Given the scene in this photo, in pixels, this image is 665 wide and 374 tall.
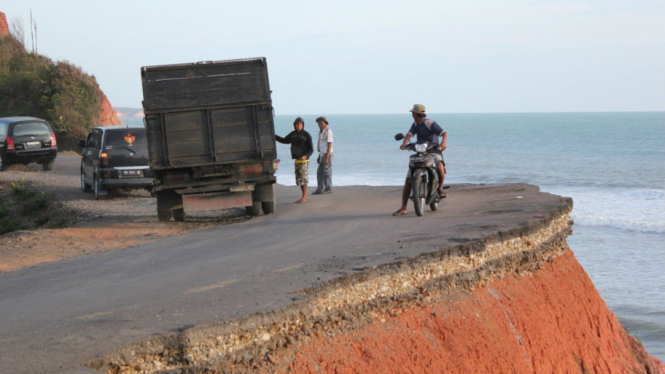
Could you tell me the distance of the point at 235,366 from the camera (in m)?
5.16

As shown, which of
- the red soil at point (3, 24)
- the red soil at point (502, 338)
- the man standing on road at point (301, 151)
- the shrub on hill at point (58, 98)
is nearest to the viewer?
the red soil at point (502, 338)

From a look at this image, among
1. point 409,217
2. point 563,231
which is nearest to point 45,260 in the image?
point 409,217

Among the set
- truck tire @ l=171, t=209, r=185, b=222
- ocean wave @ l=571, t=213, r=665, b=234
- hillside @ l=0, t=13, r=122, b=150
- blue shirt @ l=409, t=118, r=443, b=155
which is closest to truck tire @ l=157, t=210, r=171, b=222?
truck tire @ l=171, t=209, r=185, b=222

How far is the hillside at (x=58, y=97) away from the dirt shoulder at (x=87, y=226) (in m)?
18.8

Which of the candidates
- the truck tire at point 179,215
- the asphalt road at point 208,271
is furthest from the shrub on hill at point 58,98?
the asphalt road at point 208,271

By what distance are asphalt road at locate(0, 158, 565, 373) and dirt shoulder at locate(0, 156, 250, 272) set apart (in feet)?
1.74

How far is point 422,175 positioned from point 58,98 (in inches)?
1260

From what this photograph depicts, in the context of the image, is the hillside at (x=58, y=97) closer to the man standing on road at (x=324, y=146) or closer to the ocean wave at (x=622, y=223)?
the man standing on road at (x=324, y=146)

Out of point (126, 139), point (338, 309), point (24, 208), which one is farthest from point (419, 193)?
point (24, 208)

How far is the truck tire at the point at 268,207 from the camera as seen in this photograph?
13256mm

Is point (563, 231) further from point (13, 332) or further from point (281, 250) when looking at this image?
point (13, 332)

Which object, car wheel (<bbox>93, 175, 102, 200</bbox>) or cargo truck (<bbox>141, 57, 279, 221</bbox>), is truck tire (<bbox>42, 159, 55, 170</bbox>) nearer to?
car wheel (<bbox>93, 175, 102, 200</bbox>)

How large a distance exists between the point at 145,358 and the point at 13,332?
1474 mm

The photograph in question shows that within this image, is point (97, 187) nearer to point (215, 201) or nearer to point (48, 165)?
point (215, 201)
